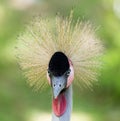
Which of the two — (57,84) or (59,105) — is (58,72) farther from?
(59,105)

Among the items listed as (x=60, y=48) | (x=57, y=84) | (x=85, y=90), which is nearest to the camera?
(x=57, y=84)

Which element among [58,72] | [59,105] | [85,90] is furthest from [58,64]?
[85,90]

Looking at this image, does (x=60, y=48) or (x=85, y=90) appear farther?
(x=85, y=90)

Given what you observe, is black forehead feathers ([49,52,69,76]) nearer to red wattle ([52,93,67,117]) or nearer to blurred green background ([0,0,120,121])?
red wattle ([52,93,67,117])

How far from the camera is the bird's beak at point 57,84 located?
1766mm

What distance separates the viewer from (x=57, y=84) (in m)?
1.77

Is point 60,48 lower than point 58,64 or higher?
higher

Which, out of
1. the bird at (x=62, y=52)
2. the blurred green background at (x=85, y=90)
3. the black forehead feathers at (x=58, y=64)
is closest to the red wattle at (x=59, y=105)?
the bird at (x=62, y=52)

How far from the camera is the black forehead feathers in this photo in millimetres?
1769

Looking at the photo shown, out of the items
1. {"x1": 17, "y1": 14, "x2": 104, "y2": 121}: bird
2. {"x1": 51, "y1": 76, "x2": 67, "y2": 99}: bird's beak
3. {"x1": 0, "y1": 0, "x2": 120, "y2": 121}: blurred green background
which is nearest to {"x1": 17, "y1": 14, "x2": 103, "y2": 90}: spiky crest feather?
{"x1": 17, "y1": 14, "x2": 104, "y2": 121}: bird

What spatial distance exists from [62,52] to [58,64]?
8cm

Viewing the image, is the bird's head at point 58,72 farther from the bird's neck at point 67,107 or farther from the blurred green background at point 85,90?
the blurred green background at point 85,90

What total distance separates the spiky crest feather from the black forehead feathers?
89mm

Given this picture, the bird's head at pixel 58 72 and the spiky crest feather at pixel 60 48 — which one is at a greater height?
the spiky crest feather at pixel 60 48
